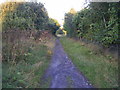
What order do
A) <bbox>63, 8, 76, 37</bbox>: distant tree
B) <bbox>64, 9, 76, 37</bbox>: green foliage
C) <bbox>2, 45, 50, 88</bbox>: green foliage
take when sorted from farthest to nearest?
<bbox>63, 8, 76, 37</bbox>: distant tree → <bbox>64, 9, 76, 37</bbox>: green foliage → <bbox>2, 45, 50, 88</bbox>: green foliage

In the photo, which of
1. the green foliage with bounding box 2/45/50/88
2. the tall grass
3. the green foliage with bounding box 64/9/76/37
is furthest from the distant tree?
the green foliage with bounding box 2/45/50/88

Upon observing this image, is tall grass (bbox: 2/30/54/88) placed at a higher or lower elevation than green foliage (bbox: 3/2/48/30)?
lower

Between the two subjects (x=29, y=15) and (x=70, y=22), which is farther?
(x=70, y=22)

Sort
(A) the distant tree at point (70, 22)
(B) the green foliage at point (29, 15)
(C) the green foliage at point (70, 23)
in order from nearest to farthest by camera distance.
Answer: (B) the green foliage at point (29, 15), (C) the green foliage at point (70, 23), (A) the distant tree at point (70, 22)

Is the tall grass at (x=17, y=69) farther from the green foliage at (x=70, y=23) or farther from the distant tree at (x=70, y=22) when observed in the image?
the distant tree at (x=70, y=22)

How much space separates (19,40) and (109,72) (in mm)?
4906

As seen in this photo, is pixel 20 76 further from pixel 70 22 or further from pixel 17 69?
pixel 70 22

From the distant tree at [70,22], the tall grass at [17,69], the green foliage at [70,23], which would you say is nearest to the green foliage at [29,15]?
the tall grass at [17,69]

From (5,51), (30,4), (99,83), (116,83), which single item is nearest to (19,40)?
(5,51)

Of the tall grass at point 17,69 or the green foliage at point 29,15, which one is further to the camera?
the green foliage at point 29,15

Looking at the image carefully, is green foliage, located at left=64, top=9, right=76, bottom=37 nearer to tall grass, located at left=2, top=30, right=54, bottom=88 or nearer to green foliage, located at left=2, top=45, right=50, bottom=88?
tall grass, located at left=2, top=30, right=54, bottom=88

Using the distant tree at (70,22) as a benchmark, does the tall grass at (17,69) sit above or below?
below

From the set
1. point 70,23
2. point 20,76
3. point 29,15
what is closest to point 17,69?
point 20,76

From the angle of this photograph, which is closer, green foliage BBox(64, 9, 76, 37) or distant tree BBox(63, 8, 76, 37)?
green foliage BBox(64, 9, 76, 37)
